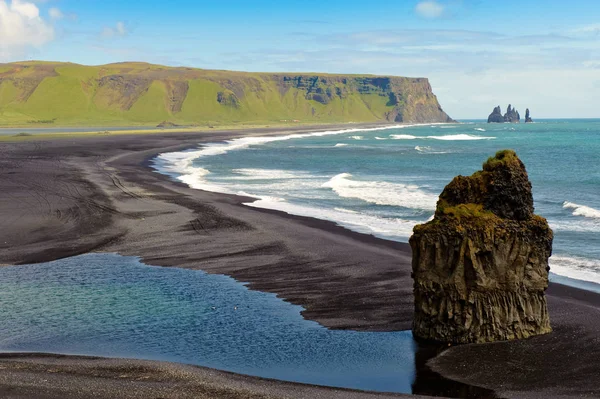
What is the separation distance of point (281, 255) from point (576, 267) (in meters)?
11.7

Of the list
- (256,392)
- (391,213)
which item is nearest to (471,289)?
(256,392)

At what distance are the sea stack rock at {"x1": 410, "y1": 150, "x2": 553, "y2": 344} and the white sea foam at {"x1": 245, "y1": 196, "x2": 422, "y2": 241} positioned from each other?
14863mm

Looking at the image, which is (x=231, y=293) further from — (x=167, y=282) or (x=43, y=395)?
(x=43, y=395)

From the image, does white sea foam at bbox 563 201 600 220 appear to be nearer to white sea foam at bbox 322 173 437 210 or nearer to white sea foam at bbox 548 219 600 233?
white sea foam at bbox 548 219 600 233

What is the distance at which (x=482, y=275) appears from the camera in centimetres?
Answer: 1847

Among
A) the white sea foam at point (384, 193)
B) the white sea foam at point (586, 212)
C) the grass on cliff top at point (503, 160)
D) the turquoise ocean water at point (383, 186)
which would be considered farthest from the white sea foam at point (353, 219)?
the grass on cliff top at point (503, 160)

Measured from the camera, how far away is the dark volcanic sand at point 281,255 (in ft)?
55.0

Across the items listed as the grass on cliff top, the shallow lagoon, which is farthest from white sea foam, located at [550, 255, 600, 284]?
the shallow lagoon

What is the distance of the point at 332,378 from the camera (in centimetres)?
1631

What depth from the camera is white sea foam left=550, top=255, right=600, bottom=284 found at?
1024 inches

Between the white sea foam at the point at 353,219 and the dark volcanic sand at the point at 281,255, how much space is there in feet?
4.78

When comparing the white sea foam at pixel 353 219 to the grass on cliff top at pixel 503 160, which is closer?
the grass on cliff top at pixel 503 160

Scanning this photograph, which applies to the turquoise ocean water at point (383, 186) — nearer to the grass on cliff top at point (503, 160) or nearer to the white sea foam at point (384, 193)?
the white sea foam at point (384, 193)

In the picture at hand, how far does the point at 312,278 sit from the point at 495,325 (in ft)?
28.1
